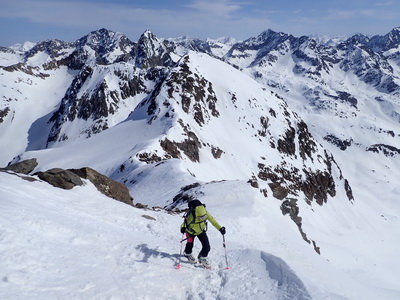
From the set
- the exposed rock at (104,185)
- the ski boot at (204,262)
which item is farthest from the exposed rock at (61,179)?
the ski boot at (204,262)

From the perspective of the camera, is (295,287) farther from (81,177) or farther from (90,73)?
(90,73)

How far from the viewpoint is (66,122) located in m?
145

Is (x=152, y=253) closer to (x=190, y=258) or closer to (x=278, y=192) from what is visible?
(x=190, y=258)

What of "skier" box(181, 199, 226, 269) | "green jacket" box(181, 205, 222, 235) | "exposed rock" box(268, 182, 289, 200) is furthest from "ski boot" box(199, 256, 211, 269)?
"exposed rock" box(268, 182, 289, 200)

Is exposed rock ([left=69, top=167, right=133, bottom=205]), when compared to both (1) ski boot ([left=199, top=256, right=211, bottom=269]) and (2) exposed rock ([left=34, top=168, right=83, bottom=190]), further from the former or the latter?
(1) ski boot ([left=199, top=256, right=211, bottom=269])

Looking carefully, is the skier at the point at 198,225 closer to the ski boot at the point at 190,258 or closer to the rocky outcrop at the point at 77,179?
the ski boot at the point at 190,258

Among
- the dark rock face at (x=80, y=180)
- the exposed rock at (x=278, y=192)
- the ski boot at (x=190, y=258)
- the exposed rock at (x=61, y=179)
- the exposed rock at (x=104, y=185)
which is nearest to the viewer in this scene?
the ski boot at (x=190, y=258)

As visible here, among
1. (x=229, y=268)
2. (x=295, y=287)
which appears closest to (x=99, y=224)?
(x=229, y=268)

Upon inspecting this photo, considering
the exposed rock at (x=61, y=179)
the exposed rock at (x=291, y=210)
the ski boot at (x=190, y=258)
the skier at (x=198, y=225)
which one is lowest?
the exposed rock at (x=291, y=210)

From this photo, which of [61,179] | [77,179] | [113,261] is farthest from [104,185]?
[113,261]

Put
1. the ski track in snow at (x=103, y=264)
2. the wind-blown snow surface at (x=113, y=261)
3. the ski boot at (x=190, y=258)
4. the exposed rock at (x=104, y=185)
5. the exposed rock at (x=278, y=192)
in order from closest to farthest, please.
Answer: the ski track in snow at (x=103, y=264), the wind-blown snow surface at (x=113, y=261), the ski boot at (x=190, y=258), the exposed rock at (x=104, y=185), the exposed rock at (x=278, y=192)

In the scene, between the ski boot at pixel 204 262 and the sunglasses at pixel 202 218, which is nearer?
the ski boot at pixel 204 262

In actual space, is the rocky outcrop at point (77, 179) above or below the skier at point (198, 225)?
below

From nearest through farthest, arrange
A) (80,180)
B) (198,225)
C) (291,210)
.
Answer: (198,225), (80,180), (291,210)
